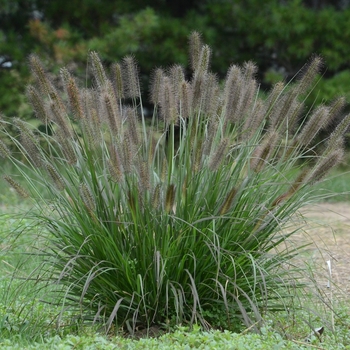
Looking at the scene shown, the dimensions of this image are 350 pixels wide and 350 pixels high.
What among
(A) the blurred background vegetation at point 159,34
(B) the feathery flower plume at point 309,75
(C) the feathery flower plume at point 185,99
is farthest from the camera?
(A) the blurred background vegetation at point 159,34

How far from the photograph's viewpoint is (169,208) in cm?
340

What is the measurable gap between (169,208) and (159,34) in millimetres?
7464

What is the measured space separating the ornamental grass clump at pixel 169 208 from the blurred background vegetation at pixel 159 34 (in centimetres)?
630

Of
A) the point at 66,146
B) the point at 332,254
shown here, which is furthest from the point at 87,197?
the point at 332,254

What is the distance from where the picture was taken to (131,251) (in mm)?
3596

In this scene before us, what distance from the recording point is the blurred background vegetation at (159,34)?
1010 centimetres

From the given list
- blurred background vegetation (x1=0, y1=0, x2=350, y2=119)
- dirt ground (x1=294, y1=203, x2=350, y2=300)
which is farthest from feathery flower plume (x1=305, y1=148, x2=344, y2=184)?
blurred background vegetation (x1=0, y1=0, x2=350, y2=119)

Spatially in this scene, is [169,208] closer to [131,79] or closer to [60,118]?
[60,118]

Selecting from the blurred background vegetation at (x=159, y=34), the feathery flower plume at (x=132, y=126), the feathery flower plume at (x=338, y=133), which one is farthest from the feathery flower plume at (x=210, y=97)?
the blurred background vegetation at (x=159, y=34)

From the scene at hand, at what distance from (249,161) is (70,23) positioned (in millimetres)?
8295

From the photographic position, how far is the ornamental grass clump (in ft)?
11.4

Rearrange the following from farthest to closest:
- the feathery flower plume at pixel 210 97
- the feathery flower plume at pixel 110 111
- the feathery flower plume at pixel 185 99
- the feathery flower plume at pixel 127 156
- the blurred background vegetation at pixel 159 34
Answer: the blurred background vegetation at pixel 159 34 → the feathery flower plume at pixel 210 97 → the feathery flower plume at pixel 185 99 → the feathery flower plume at pixel 110 111 → the feathery flower plume at pixel 127 156

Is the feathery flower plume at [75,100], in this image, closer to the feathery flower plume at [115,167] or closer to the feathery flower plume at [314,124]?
the feathery flower plume at [115,167]

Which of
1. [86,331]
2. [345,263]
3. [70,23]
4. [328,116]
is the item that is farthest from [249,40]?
[86,331]
